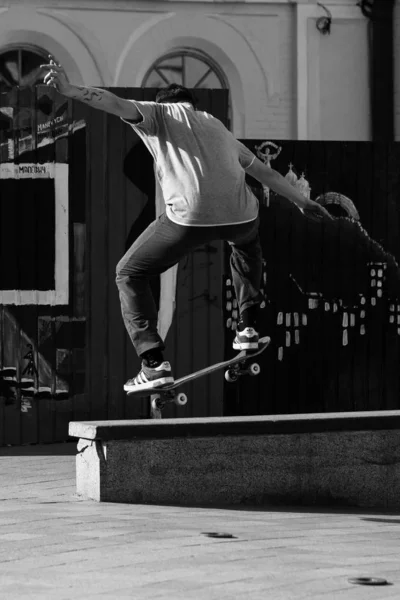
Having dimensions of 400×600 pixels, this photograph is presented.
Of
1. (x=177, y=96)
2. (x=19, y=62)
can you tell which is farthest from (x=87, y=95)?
(x=19, y=62)

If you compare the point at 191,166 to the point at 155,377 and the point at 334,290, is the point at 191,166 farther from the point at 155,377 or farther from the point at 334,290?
the point at 334,290

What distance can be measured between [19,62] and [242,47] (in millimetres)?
2928

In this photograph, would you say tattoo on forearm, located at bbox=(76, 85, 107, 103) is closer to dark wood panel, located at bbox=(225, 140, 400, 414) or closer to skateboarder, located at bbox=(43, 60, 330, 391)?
skateboarder, located at bbox=(43, 60, 330, 391)

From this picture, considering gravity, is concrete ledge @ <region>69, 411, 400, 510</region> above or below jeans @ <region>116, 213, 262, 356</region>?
below

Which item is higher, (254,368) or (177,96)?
(177,96)

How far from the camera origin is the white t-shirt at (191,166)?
777 centimetres

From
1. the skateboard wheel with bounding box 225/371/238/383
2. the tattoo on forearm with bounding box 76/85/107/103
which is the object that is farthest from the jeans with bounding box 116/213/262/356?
the tattoo on forearm with bounding box 76/85/107/103

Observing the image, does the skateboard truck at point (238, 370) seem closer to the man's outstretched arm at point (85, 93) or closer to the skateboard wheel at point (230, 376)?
the skateboard wheel at point (230, 376)

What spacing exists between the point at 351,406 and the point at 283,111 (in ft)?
24.5

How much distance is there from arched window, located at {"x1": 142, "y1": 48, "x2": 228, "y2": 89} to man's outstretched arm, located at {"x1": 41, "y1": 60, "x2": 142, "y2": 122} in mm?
10828

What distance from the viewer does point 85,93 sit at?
7152 mm

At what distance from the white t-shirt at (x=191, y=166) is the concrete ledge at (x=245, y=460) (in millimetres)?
1273

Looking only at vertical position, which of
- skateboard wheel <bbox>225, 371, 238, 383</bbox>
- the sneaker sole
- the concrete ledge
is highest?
skateboard wheel <bbox>225, 371, 238, 383</bbox>

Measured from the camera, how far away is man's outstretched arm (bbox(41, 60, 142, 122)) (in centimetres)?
701
